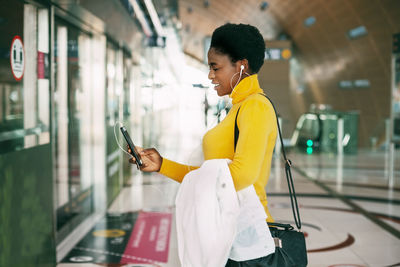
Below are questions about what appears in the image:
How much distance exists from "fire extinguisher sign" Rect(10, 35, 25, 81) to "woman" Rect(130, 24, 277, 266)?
5.27 feet

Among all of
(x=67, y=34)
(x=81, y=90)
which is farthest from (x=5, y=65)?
(x=81, y=90)

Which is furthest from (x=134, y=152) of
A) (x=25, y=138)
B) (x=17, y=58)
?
(x=25, y=138)

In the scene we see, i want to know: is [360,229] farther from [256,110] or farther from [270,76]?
[256,110]

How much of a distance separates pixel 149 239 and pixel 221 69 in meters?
3.54

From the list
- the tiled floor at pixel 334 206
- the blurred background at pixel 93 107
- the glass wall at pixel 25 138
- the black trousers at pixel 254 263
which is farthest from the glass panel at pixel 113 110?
the black trousers at pixel 254 263

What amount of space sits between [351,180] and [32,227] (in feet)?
22.9

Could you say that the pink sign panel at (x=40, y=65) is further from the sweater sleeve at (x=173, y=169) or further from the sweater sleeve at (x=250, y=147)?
the sweater sleeve at (x=250, y=147)

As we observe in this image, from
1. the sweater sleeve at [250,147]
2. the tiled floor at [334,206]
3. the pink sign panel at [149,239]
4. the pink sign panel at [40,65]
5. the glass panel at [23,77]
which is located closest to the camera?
the sweater sleeve at [250,147]

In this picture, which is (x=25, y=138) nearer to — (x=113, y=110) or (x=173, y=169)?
(x=173, y=169)

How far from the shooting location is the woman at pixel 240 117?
1.54 meters

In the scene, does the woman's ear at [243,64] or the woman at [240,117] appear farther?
the woman's ear at [243,64]

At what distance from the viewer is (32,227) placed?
3.43m

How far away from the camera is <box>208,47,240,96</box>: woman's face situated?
67.2 inches

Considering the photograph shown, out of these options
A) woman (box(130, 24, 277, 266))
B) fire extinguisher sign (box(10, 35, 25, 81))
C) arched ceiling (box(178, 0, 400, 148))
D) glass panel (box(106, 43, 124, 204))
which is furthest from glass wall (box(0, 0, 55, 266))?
arched ceiling (box(178, 0, 400, 148))
